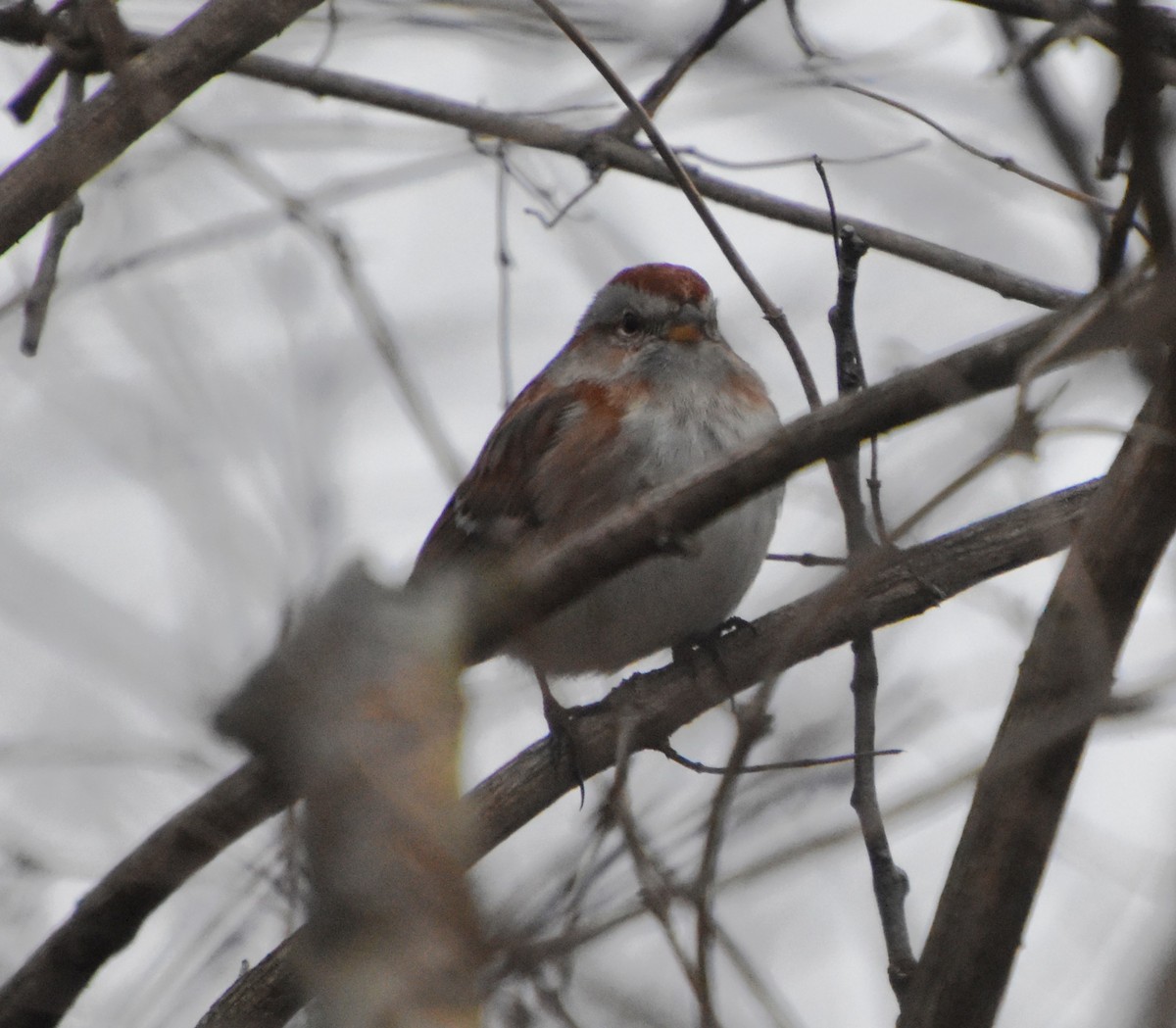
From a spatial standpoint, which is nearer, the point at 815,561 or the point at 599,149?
the point at 815,561

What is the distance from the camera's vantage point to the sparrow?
4930 mm

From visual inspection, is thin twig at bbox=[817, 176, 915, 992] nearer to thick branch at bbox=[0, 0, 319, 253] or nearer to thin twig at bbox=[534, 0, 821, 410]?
thin twig at bbox=[534, 0, 821, 410]

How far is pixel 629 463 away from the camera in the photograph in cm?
507

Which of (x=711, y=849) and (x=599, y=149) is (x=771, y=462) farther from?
(x=599, y=149)

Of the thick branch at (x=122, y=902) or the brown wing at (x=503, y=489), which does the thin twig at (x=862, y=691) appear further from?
the brown wing at (x=503, y=489)

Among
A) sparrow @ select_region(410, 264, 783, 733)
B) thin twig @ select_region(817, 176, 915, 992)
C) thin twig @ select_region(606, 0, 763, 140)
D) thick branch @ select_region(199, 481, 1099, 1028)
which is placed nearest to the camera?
thin twig @ select_region(817, 176, 915, 992)

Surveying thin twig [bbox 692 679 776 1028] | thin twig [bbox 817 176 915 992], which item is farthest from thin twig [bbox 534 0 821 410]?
thin twig [bbox 692 679 776 1028]


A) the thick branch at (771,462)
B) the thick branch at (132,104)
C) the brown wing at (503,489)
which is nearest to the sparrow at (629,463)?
the brown wing at (503,489)

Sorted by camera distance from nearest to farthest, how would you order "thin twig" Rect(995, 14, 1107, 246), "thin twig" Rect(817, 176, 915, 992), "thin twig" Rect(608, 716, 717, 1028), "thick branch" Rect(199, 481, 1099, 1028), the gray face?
1. "thin twig" Rect(608, 716, 717, 1028)
2. "thin twig" Rect(817, 176, 915, 992)
3. "thick branch" Rect(199, 481, 1099, 1028)
4. "thin twig" Rect(995, 14, 1107, 246)
5. the gray face

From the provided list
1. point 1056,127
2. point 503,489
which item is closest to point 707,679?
point 503,489

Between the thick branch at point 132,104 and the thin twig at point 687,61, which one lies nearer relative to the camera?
the thick branch at point 132,104

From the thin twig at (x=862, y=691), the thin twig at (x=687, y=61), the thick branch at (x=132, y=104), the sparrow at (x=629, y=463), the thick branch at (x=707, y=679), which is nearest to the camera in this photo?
the thin twig at (x=862, y=691)

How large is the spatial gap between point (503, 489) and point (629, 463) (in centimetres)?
62

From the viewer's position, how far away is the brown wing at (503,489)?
5324 mm
